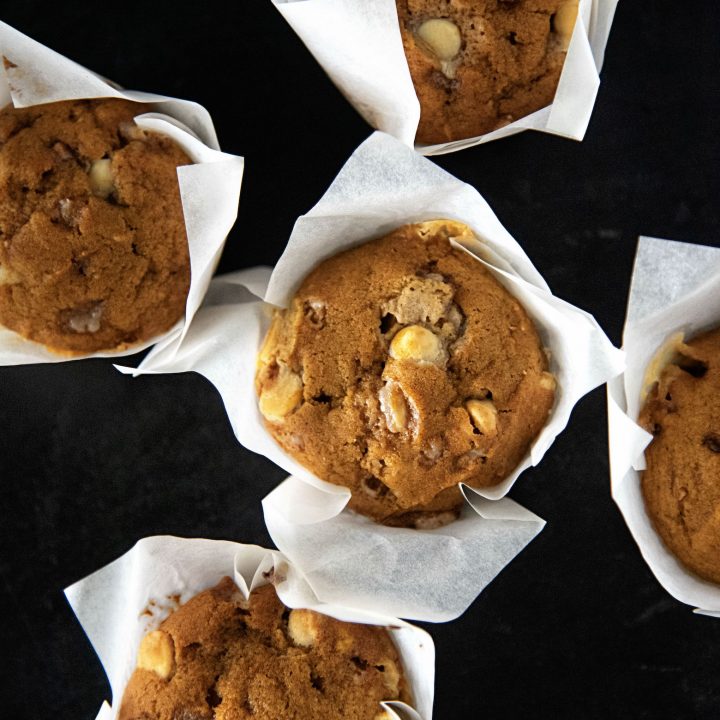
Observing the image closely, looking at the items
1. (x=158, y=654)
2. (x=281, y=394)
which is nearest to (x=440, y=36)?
(x=281, y=394)

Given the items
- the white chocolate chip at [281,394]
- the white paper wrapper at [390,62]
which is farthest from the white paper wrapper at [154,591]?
the white paper wrapper at [390,62]

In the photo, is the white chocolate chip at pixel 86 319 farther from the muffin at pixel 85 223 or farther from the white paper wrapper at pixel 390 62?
the white paper wrapper at pixel 390 62

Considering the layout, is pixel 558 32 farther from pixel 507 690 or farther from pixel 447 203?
pixel 507 690

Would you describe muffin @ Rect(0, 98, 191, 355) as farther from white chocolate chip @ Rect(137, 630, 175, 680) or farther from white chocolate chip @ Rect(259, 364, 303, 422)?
white chocolate chip @ Rect(137, 630, 175, 680)

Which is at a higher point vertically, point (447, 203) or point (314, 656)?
point (447, 203)

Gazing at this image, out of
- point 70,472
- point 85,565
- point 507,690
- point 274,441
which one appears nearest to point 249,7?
point 274,441
